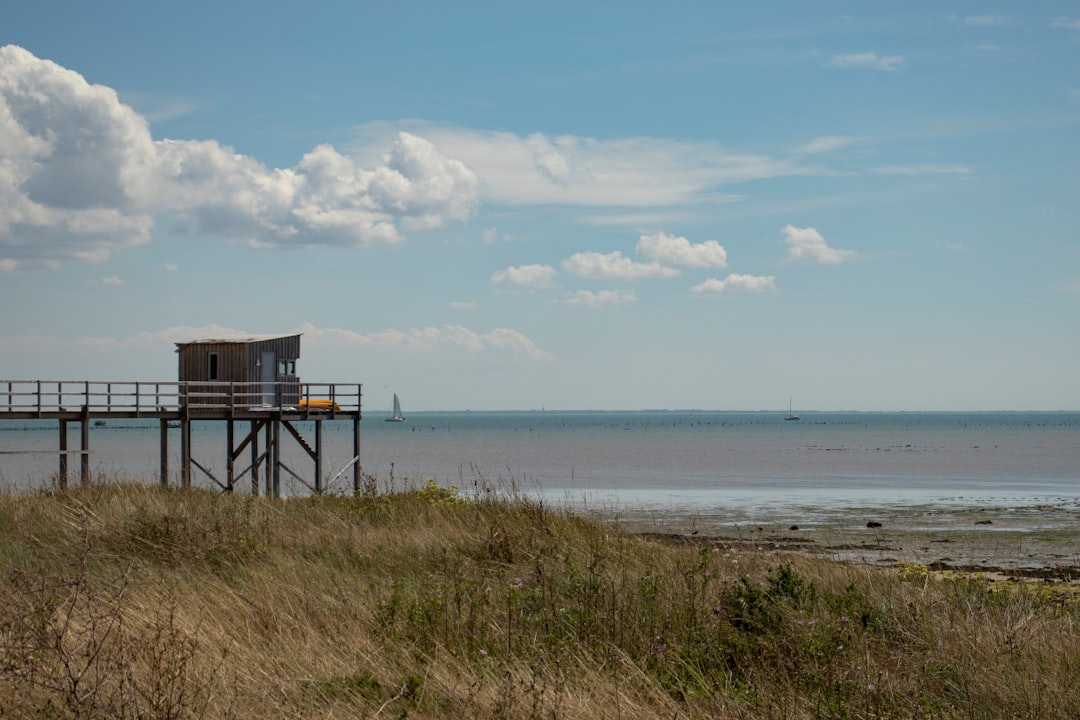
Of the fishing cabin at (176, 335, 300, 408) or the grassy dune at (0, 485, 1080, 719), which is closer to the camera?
the grassy dune at (0, 485, 1080, 719)

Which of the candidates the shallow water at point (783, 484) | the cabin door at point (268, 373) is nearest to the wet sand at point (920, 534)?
the shallow water at point (783, 484)

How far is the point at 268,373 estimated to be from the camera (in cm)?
3884

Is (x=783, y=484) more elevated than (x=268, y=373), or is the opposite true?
(x=268, y=373)

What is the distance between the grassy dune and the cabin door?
984 inches

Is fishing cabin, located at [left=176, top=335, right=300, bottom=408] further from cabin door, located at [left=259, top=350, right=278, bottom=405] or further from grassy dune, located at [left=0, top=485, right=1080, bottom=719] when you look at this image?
grassy dune, located at [left=0, top=485, right=1080, bottom=719]

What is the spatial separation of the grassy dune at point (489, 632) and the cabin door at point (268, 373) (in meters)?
25.0

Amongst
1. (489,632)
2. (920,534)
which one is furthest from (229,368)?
(489,632)

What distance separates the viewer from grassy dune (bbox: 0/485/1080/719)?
22.8 feet

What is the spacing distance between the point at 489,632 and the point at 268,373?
1245 inches

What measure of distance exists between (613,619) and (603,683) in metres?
1.65

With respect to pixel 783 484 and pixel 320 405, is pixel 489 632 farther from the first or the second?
pixel 783 484

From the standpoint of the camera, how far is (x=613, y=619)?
8898mm

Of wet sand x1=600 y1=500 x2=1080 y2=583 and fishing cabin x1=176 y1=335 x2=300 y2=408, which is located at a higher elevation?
fishing cabin x1=176 y1=335 x2=300 y2=408

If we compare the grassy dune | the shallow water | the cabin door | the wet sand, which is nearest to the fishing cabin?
the cabin door
